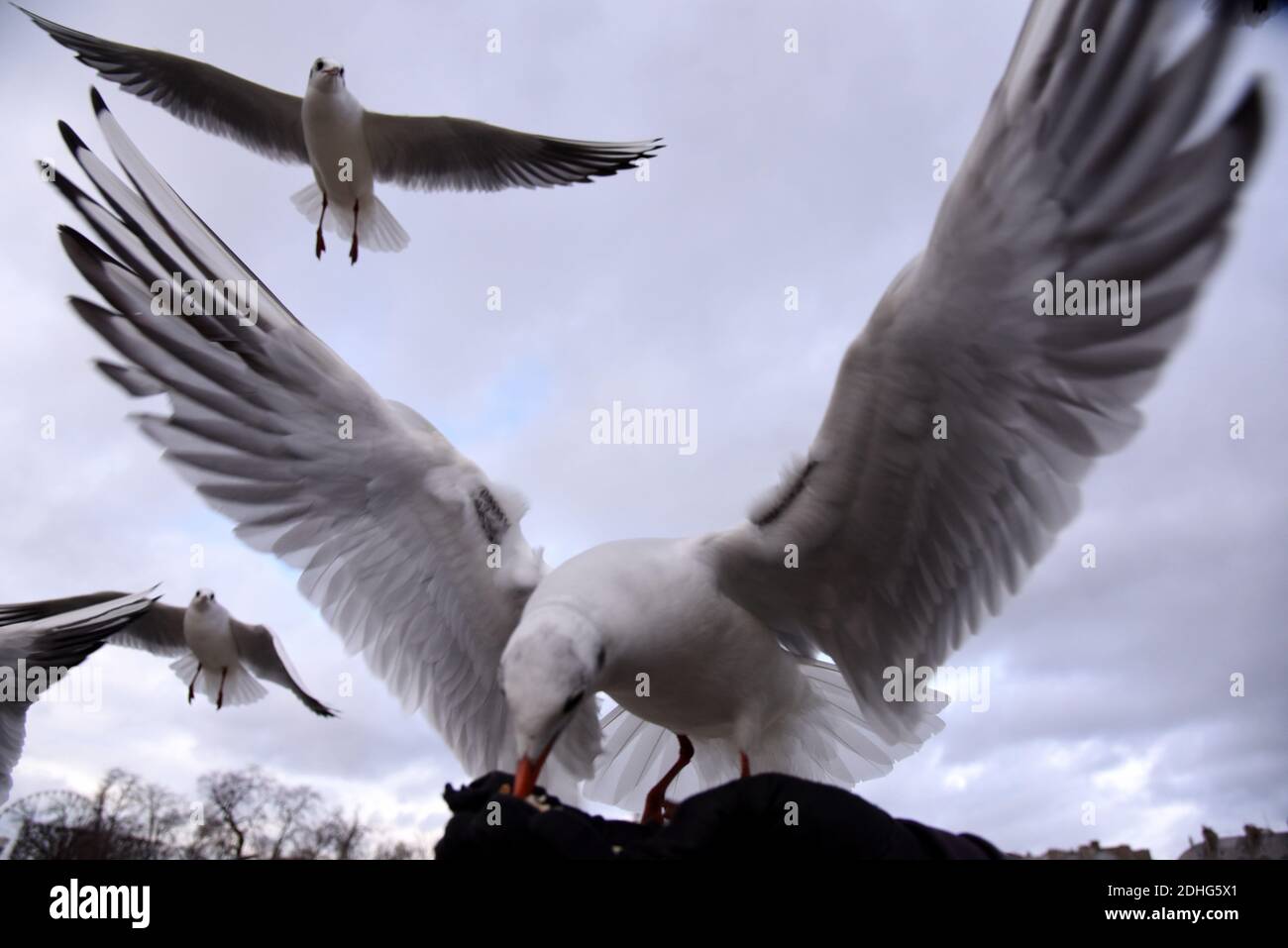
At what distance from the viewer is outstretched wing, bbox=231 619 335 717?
295cm

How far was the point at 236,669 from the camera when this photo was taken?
336 centimetres

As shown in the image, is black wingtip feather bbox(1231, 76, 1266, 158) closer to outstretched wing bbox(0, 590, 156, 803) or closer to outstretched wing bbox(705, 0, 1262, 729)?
outstretched wing bbox(705, 0, 1262, 729)

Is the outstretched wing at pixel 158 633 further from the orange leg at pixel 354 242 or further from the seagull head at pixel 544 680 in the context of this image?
the seagull head at pixel 544 680

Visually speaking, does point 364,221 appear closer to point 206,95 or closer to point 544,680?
point 206,95

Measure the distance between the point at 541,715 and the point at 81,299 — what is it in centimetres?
85

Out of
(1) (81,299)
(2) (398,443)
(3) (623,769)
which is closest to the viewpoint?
(1) (81,299)

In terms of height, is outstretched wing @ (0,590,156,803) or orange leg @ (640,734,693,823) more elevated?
outstretched wing @ (0,590,156,803)

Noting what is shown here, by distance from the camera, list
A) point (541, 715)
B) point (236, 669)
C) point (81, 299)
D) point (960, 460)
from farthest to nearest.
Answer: point (236, 669)
point (81, 299)
point (960, 460)
point (541, 715)

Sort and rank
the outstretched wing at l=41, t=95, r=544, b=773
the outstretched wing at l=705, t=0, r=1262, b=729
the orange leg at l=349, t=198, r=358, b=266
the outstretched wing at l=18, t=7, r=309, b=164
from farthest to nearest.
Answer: the outstretched wing at l=18, t=7, r=309, b=164
the orange leg at l=349, t=198, r=358, b=266
the outstretched wing at l=41, t=95, r=544, b=773
the outstretched wing at l=705, t=0, r=1262, b=729

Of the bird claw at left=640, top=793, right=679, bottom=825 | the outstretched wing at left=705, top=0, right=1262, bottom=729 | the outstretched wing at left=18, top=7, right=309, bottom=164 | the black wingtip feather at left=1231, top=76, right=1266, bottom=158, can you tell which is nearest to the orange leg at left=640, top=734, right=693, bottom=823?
the bird claw at left=640, top=793, right=679, bottom=825

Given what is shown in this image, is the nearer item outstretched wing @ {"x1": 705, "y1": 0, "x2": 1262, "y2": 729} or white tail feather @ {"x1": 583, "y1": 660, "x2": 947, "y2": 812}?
outstretched wing @ {"x1": 705, "y1": 0, "x2": 1262, "y2": 729}

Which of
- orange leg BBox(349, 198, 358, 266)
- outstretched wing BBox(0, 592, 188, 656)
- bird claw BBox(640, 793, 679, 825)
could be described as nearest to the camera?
bird claw BBox(640, 793, 679, 825)
